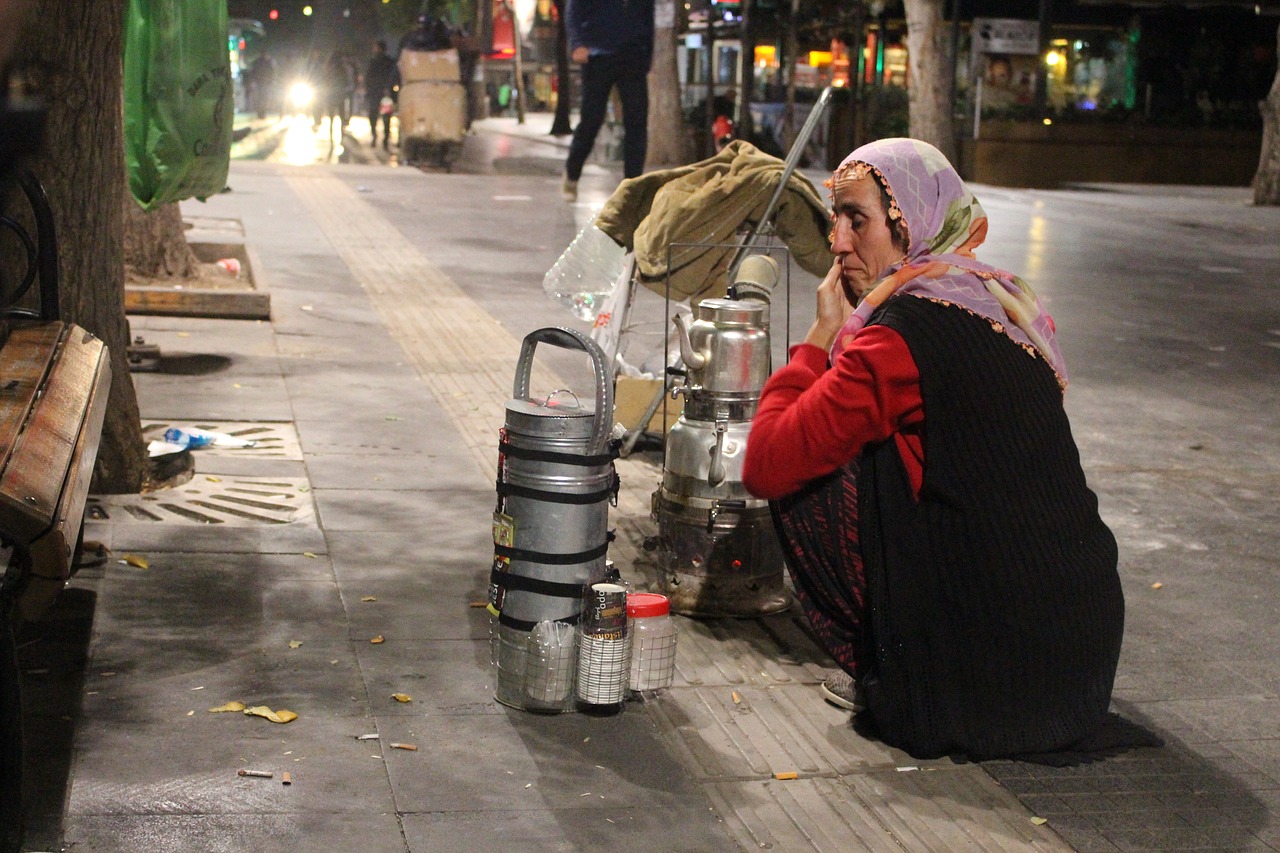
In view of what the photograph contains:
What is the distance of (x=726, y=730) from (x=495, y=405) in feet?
12.6

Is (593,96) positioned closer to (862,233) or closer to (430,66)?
(862,233)

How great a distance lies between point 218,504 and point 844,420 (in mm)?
2821

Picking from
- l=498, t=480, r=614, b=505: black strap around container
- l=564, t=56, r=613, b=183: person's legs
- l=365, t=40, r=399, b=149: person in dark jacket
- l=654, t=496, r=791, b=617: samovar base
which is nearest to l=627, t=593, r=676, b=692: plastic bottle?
l=498, t=480, r=614, b=505: black strap around container

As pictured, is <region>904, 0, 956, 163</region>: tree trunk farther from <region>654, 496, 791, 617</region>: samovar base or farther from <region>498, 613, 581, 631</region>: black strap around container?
<region>498, 613, 581, 631</region>: black strap around container

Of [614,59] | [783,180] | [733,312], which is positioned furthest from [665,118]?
[733,312]

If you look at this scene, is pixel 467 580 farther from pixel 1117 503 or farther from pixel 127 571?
pixel 1117 503

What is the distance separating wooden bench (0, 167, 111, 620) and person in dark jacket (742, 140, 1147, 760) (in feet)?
5.08

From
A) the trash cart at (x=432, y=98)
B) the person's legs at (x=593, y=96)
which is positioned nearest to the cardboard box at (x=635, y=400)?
the person's legs at (x=593, y=96)

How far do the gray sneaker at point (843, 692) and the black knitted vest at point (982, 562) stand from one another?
25cm

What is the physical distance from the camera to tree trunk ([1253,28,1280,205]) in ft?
73.4

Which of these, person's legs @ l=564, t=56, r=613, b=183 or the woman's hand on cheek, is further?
person's legs @ l=564, t=56, r=613, b=183

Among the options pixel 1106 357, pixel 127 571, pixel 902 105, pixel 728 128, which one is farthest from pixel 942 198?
pixel 902 105

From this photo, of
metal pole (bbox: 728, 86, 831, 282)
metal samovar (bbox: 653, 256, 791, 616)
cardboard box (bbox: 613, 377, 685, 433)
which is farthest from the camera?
cardboard box (bbox: 613, 377, 685, 433)

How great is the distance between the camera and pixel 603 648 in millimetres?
3789
